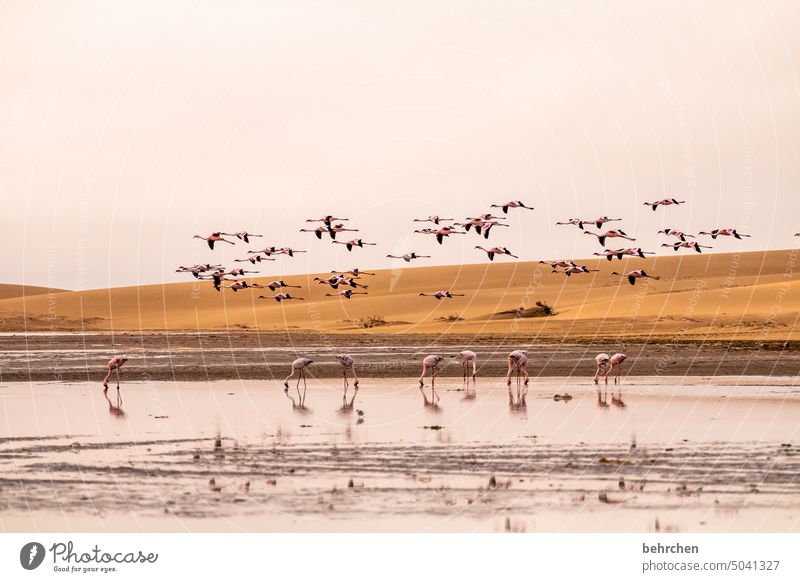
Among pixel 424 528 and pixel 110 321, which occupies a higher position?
pixel 110 321

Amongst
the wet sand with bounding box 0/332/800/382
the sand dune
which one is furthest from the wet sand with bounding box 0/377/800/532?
the sand dune

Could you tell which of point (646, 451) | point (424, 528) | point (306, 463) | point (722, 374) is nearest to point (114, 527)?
point (424, 528)

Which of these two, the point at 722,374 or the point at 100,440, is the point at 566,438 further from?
the point at 722,374

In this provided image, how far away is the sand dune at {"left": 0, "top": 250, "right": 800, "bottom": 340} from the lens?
72.7 m

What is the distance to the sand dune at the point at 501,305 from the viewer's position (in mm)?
72688

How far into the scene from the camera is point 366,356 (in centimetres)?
5634

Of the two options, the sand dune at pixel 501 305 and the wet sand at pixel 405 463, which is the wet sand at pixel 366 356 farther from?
the wet sand at pixel 405 463

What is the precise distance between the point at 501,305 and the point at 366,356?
47.3 metres

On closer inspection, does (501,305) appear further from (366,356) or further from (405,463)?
(405,463)

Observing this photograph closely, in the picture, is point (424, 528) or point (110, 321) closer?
point (424, 528)

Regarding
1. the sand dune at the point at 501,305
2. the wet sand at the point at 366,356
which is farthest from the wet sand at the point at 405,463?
the sand dune at the point at 501,305

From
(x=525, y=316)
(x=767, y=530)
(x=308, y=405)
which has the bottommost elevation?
(x=767, y=530)

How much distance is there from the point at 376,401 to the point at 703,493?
15.8 m

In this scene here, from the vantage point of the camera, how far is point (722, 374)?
41.0 metres
